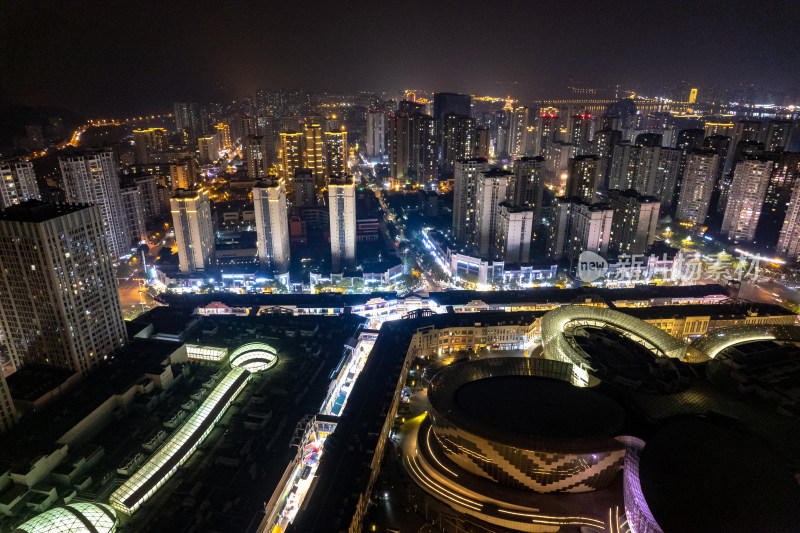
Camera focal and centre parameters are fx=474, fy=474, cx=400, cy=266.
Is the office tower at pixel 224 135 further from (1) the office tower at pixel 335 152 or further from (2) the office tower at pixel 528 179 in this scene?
(2) the office tower at pixel 528 179

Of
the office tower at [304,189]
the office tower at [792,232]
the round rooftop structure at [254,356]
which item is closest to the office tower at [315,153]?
the office tower at [304,189]

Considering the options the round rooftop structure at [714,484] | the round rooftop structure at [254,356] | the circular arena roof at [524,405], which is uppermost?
the round rooftop structure at [714,484]

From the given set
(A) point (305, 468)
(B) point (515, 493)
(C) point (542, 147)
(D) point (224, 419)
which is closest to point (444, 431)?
(B) point (515, 493)

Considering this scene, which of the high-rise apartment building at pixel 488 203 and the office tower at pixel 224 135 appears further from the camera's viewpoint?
the office tower at pixel 224 135

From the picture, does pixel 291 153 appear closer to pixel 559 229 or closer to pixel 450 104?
pixel 559 229

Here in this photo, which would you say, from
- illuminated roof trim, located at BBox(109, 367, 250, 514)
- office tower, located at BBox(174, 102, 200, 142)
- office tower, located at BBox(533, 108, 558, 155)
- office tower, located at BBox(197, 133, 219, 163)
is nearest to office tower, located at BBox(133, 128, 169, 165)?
office tower, located at BBox(197, 133, 219, 163)

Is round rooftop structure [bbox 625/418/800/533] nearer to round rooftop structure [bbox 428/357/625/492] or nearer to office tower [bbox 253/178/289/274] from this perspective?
round rooftop structure [bbox 428/357/625/492]

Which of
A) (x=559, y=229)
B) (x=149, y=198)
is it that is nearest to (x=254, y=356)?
(x=559, y=229)
